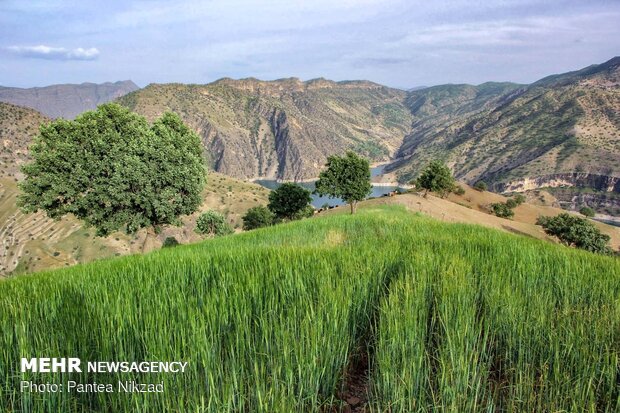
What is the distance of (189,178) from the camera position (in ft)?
89.7

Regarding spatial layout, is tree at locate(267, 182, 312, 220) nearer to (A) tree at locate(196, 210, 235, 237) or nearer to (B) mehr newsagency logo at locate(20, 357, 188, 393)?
(A) tree at locate(196, 210, 235, 237)

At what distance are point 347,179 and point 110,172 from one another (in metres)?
34.7

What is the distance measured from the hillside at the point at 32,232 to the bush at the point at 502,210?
267 ft

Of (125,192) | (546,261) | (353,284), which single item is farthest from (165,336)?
(125,192)

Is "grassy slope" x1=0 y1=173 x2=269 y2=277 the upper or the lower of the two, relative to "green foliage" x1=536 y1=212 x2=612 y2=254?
lower

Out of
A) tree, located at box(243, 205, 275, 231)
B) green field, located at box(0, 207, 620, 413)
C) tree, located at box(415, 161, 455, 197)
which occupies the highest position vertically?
green field, located at box(0, 207, 620, 413)

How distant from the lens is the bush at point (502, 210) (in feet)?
312

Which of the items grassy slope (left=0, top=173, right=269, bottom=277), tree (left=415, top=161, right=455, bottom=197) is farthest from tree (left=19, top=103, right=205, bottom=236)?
grassy slope (left=0, top=173, right=269, bottom=277)

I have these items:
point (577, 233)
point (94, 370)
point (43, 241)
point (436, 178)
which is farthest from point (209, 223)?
point (43, 241)

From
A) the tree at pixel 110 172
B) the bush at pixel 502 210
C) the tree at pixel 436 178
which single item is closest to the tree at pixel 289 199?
the tree at pixel 436 178

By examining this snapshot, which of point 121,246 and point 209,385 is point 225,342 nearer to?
point 209,385

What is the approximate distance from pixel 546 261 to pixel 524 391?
439 centimetres

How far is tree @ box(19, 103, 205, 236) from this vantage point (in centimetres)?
2433

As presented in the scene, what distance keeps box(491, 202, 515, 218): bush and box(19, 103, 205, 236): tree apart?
93.1 meters
